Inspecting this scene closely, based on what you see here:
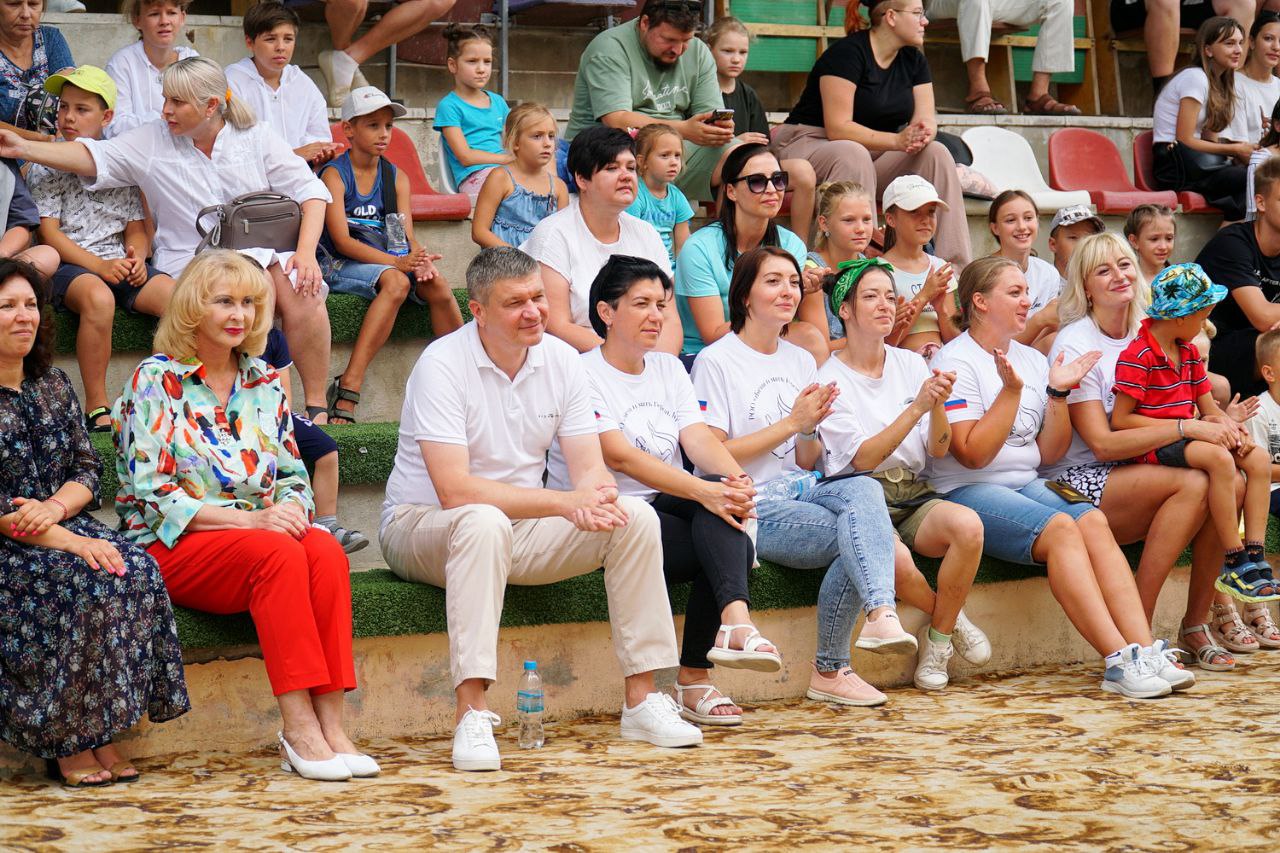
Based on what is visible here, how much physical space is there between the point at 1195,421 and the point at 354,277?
109 inches

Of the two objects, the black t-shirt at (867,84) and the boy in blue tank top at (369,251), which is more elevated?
the black t-shirt at (867,84)

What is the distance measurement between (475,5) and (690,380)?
4248 mm

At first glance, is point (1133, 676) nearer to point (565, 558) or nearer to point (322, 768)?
point (565, 558)

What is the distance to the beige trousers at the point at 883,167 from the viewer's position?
590 centimetres

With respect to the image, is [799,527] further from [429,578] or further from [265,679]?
[265,679]

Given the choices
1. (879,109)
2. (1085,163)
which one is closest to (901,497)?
(879,109)

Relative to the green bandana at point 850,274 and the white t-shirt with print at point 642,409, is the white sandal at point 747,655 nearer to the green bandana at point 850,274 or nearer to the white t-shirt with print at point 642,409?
the white t-shirt with print at point 642,409

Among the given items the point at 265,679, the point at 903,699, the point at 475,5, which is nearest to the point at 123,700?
the point at 265,679

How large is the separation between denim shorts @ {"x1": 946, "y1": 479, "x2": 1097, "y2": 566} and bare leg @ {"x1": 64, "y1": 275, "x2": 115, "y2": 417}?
100 inches

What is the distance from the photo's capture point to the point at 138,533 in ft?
11.2

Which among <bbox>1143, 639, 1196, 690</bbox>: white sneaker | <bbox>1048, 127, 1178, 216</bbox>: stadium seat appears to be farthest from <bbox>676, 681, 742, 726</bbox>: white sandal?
<bbox>1048, 127, 1178, 216</bbox>: stadium seat

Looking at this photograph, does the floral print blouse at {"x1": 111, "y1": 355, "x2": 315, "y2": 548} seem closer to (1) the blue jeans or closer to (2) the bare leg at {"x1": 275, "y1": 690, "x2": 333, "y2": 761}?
(2) the bare leg at {"x1": 275, "y1": 690, "x2": 333, "y2": 761}

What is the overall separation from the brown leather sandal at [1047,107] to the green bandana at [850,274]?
415 cm

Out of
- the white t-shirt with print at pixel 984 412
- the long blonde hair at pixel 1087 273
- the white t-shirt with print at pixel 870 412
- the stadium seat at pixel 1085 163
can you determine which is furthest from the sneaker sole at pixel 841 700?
the stadium seat at pixel 1085 163
